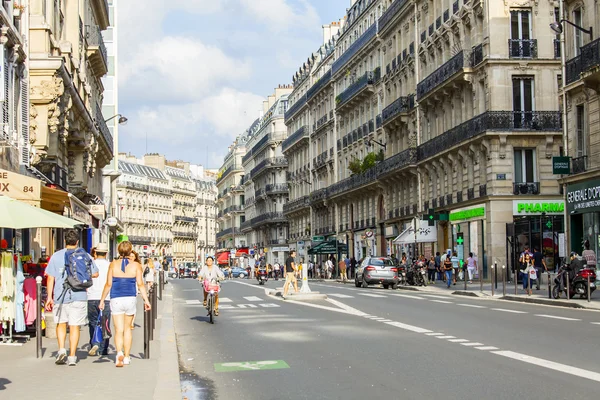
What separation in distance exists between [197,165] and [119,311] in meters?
187

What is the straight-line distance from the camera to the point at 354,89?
7388cm

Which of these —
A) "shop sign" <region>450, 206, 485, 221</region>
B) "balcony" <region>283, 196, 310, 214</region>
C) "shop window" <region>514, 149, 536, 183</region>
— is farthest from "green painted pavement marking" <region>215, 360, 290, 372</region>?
"balcony" <region>283, 196, 310, 214</region>

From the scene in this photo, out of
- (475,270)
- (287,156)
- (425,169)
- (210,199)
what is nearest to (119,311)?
(475,270)

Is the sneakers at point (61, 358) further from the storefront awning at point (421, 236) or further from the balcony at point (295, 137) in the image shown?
the balcony at point (295, 137)

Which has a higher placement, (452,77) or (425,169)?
(452,77)

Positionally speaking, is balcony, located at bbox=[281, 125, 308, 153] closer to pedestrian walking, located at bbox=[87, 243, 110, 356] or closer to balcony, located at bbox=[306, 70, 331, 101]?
balcony, located at bbox=[306, 70, 331, 101]

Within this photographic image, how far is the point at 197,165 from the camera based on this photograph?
198625mm

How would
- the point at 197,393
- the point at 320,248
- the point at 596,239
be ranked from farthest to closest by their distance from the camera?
the point at 320,248 < the point at 596,239 < the point at 197,393

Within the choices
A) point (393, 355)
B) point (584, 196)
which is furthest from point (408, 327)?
point (584, 196)

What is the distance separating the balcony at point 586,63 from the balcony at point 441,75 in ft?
37.8

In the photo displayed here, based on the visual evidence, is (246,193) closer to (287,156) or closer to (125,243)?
(287,156)

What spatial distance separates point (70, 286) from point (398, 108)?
164 feet

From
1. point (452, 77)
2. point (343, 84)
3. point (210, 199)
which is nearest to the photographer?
point (452, 77)

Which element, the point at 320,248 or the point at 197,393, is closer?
the point at 197,393
